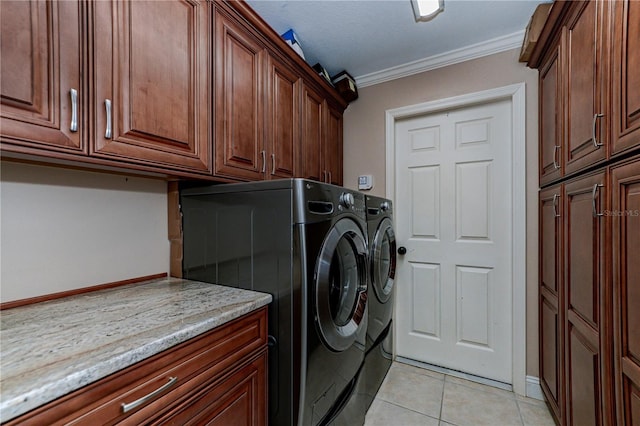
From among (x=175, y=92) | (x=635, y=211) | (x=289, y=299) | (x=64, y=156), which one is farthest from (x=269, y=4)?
(x=635, y=211)

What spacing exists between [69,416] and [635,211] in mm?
1545

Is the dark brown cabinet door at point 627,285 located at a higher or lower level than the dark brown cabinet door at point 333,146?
lower

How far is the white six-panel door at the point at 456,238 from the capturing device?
2.02 meters

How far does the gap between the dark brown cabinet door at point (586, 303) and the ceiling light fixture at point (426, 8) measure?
3.73ft

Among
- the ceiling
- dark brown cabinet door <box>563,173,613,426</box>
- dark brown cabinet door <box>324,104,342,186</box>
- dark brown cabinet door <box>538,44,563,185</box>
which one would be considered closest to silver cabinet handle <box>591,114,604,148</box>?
dark brown cabinet door <box>563,173,613,426</box>

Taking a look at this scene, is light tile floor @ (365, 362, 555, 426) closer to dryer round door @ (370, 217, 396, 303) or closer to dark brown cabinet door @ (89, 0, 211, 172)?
dryer round door @ (370, 217, 396, 303)

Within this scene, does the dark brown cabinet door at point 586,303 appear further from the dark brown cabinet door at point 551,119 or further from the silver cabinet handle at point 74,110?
the silver cabinet handle at point 74,110

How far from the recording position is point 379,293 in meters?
1.84

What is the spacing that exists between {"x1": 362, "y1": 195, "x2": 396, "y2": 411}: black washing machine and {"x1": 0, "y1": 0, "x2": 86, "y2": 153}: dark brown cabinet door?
53.8 inches

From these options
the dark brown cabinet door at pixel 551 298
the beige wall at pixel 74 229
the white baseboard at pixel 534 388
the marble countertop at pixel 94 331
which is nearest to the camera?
the marble countertop at pixel 94 331

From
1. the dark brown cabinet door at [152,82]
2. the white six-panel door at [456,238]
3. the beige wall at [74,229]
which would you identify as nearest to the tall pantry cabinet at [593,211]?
the white six-panel door at [456,238]

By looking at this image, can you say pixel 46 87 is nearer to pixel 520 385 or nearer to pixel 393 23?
pixel 393 23

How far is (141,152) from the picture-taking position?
977mm

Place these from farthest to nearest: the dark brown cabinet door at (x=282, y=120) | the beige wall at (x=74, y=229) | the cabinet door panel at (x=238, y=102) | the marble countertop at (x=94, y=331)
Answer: the dark brown cabinet door at (x=282, y=120)
the cabinet door panel at (x=238, y=102)
the beige wall at (x=74, y=229)
the marble countertop at (x=94, y=331)
